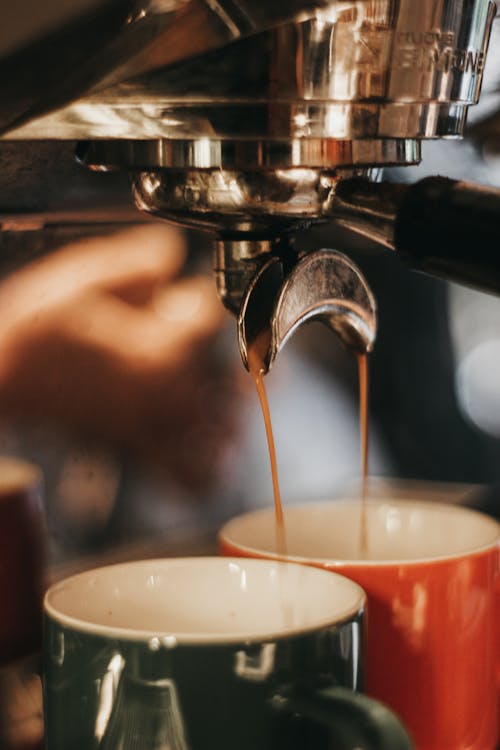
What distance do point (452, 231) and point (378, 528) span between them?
0.25 metres

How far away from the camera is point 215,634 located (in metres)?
0.38

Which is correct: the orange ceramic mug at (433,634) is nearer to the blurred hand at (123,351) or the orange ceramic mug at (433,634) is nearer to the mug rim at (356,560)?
the mug rim at (356,560)

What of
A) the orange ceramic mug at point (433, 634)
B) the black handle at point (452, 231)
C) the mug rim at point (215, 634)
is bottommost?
the orange ceramic mug at point (433, 634)

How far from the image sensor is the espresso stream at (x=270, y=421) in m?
0.40

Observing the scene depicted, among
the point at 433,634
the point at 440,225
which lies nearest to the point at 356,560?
the point at 433,634

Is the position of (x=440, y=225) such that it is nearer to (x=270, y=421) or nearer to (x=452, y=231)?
(x=452, y=231)

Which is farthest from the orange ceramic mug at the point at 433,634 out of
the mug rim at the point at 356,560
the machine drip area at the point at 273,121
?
the machine drip area at the point at 273,121

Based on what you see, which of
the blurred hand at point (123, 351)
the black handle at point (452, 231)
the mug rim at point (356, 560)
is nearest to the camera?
the black handle at point (452, 231)

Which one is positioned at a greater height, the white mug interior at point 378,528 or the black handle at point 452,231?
the black handle at point 452,231

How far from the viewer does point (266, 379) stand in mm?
720

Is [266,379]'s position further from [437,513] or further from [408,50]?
[408,50]

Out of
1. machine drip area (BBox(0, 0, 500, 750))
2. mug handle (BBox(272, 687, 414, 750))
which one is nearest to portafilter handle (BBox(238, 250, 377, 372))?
machine drip area (BBox(0, 0, 500, 750))

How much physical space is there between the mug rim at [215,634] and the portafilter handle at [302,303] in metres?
0.09

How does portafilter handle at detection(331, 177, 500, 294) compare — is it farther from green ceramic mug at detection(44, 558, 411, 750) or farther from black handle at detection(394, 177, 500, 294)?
green ceramic mug at detection(44, 558, 411, 750)
